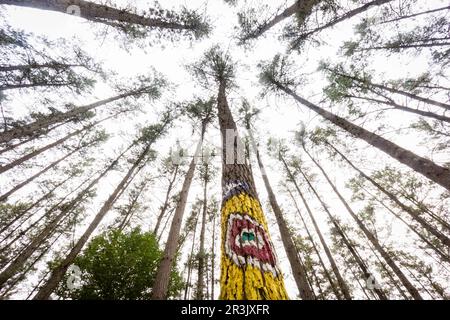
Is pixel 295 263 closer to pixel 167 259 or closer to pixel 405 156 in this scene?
pixel 167 259

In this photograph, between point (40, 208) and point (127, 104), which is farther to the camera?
point (40, 208)

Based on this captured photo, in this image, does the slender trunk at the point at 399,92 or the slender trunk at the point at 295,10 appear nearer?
the slender trunk at the point at 295,10

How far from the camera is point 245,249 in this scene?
2098 mm

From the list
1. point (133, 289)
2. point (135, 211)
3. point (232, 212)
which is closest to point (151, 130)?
point (135, 211)

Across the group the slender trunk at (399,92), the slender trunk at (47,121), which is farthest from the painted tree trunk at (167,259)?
the slender trunk at (399,92)

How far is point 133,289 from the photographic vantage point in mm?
8945

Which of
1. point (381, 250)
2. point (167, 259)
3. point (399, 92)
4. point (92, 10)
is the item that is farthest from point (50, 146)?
point (381, 250)

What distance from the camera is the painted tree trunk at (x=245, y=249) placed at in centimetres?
179

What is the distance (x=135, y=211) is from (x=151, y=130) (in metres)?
6.27

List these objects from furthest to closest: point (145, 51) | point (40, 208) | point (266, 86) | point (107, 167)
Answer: point (40, 208) < point (107, 167) < point (266, 86) < point (145, 51)

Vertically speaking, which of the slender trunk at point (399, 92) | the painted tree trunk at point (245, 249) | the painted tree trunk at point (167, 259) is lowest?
the painted tree trunk at point (245, 249)

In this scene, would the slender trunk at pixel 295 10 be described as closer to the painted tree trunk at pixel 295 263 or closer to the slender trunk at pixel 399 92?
the slender trunk at pixel 399 92

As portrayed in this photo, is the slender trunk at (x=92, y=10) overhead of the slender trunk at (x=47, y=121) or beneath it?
beneath
